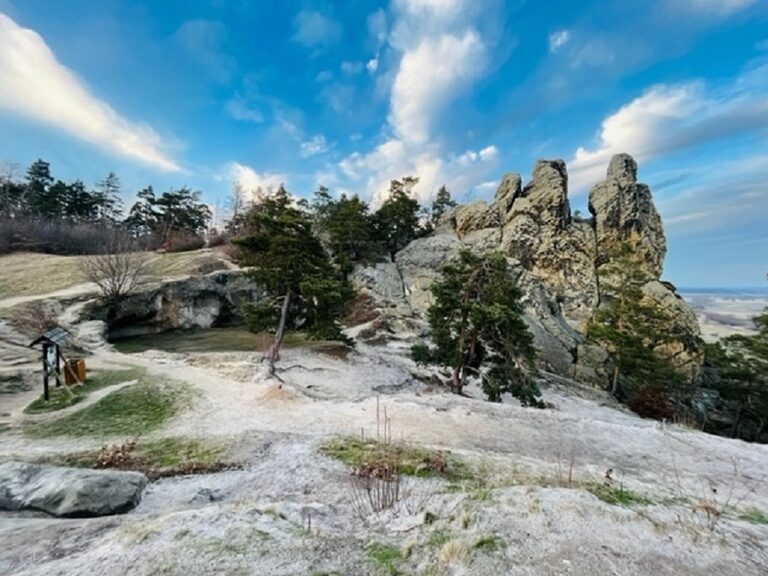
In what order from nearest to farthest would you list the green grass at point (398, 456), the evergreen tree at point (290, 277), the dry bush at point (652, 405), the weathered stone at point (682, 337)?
the green grass at point (398, 456)
the evergreen tree at point (290, 277)
the dry bush at point (652, 405)
the weathered stone at point (682, 337)

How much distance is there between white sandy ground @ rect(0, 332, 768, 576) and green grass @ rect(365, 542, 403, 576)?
0.03 metres

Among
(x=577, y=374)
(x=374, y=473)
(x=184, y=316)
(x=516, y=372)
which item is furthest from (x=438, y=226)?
(x=374, y=473)

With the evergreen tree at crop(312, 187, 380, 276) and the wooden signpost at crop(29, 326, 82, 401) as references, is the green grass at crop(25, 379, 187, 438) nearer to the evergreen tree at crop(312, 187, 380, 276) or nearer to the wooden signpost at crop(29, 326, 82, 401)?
the wooden signpost at crop(29, 326, 82, 401)

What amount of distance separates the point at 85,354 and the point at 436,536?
68.1ft

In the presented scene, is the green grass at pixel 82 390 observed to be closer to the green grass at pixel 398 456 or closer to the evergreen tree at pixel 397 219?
the green grass at pixel 398 456

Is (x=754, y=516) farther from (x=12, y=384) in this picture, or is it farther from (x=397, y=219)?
(x=397, y=219)

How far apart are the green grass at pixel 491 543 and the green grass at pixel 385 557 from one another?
77 cm

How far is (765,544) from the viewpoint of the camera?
13.5 feet

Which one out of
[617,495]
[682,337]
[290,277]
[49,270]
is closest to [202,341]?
[290,277]

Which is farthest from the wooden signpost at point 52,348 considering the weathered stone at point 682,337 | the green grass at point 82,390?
the weathered stone at point 682,337

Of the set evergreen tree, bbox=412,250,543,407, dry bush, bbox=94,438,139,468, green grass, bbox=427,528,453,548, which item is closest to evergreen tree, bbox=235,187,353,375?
evergreen tree, bbox=412,250,543,407

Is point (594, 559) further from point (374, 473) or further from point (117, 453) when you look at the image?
point (117, 453)

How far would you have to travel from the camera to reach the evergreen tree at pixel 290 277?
18672 millimetres

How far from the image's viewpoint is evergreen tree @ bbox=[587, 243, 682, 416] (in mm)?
24734
